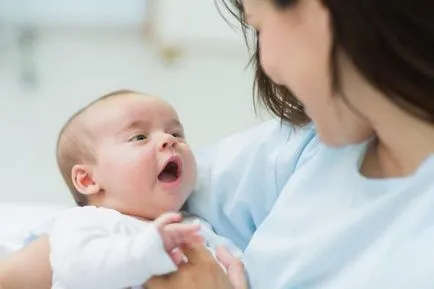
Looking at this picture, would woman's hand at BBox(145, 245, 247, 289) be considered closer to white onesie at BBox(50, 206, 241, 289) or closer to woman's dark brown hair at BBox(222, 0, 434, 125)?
white onesie at BBox(50, 206, 241, 289)

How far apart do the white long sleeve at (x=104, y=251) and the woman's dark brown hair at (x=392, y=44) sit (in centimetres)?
31

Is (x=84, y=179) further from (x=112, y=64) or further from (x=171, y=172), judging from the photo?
(x=112, y=64)

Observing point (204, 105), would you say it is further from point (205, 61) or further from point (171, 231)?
point (171, 231)

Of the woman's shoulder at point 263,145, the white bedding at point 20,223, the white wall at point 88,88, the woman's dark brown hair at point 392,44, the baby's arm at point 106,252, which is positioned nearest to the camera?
the woman's dark brown hair at point 392,44

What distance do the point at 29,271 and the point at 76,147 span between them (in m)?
0.19

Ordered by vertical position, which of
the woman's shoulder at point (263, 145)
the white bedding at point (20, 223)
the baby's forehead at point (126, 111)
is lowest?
the white bedding at point (20, 223)

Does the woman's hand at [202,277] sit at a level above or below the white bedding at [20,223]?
above

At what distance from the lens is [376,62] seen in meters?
0.64

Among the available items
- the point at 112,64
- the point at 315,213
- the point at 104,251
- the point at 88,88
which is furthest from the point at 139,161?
the point at 112,64

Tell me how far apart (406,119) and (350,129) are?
0.08 meters

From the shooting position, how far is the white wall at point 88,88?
2121 mm

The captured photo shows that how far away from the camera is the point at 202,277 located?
0.88m

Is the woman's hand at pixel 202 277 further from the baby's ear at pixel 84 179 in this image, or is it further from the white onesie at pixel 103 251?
the baby's ear at pixel 84 179

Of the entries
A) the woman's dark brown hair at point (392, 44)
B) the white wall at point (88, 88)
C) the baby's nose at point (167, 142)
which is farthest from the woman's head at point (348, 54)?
the white wall at point (88, 88)
